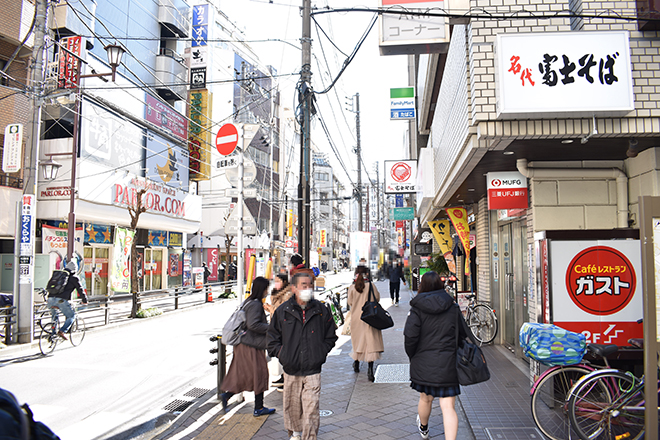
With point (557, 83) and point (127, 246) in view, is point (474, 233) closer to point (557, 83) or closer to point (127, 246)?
point (557, 83)

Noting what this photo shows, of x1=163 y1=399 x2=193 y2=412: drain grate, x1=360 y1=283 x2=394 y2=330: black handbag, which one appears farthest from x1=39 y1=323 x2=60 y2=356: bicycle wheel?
x1=360 y1=283 x2=394 y2=330: black handbag

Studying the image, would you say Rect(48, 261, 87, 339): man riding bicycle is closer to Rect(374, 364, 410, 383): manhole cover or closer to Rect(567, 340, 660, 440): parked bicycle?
Rect(374, 364, 410, 383): manhole cover

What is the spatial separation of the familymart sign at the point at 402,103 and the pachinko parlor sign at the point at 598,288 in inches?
589

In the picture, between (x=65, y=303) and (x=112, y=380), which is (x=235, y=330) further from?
(x=65, y=303)

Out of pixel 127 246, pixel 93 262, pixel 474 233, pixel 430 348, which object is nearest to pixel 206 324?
pixel 127 246

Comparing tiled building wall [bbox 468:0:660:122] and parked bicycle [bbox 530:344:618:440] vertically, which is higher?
tiled building wall [bbox 468:0:660:122]

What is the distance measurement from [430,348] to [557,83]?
3634mm

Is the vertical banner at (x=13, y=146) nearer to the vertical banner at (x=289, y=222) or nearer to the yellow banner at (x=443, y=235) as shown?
the yellow banner at (x=443, y=235)

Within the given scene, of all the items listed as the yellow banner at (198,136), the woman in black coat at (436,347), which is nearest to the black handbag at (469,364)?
the woman in black coat at (436,347)

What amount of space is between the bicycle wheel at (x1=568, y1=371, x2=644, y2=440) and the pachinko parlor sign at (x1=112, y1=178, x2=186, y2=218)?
2040 centimetres

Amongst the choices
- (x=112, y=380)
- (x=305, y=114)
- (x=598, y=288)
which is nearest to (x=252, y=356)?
(x=112, y=380)

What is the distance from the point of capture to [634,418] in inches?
177

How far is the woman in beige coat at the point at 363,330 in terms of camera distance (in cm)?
768

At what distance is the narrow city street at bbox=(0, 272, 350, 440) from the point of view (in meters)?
6.17
